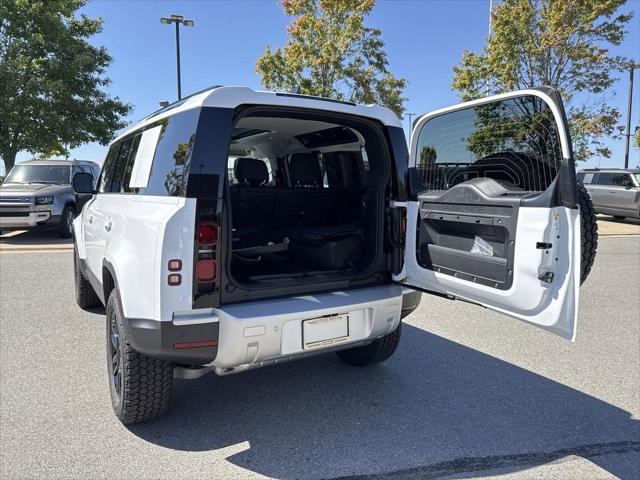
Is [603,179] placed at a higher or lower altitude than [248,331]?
higher

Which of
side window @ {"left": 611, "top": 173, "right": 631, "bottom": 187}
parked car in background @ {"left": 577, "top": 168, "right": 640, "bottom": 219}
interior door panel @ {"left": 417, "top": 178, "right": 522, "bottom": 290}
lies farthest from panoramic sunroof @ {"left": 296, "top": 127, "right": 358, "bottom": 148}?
side window @ {"left": 611, "top": 173, "right": 631, "bottom": 187}

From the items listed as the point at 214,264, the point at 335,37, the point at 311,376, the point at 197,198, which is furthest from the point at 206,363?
the point at 335,37

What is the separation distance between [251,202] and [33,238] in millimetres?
9278

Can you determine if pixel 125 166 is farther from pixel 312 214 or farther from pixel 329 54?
pixel 329 54

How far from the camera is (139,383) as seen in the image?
270 cm

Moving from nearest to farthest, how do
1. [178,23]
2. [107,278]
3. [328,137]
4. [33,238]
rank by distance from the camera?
[107,278]
[328,137]
[33,238]
[178,23]

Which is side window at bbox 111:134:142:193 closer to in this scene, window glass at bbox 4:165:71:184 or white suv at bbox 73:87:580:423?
white suv at bbox 73:87:580:423

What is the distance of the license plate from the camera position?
268 centimetres

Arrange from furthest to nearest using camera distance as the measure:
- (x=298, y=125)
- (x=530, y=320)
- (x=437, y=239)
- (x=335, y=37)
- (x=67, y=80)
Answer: (x=67, y=80)
(x=335, y=37)
(x=298, y=125)
(x=437, y=239)
(x=530, y=320)

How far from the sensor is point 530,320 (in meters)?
2.31

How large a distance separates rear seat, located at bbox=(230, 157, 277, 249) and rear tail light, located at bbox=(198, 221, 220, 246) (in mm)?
1578

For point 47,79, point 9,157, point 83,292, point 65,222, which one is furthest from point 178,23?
point 83,292

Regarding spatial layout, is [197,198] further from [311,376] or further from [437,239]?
[311,376]

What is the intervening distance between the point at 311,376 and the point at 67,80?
1958 centimetres
